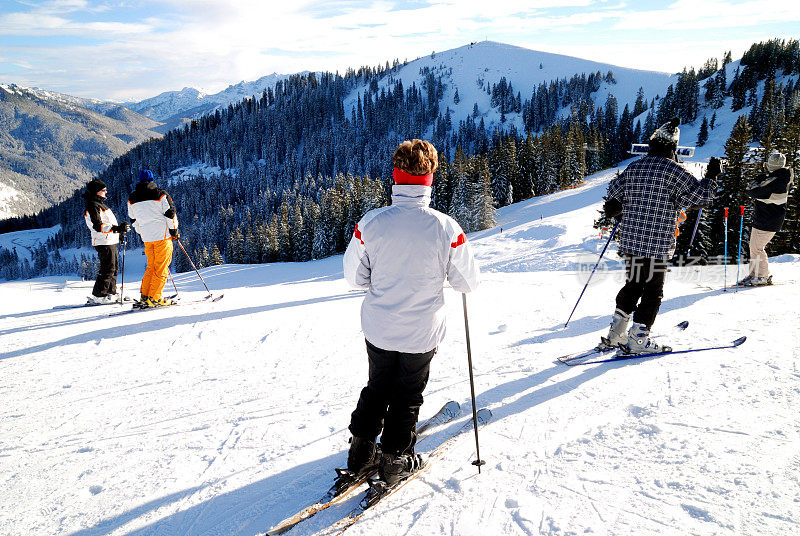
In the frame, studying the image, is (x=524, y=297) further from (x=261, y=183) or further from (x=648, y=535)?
(x=261, y=183)

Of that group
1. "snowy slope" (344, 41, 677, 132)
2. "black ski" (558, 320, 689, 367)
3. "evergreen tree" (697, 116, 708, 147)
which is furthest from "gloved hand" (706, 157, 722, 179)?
"snowy slope" (344, 41, 677, 132)

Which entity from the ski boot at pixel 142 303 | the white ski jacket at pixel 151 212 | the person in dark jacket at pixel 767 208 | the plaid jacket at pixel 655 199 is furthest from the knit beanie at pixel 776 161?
the ski boot at pixel 142 303

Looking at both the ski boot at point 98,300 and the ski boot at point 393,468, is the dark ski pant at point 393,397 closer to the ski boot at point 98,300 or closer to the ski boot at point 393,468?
the ski boot at point 393,468

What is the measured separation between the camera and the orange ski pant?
7449mm

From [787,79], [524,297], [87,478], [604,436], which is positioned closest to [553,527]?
[604,436]

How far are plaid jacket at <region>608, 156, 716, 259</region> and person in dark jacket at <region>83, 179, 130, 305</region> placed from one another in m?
8.80

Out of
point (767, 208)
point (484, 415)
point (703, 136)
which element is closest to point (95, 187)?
point (484, 415)

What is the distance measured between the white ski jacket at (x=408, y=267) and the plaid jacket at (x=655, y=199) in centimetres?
281

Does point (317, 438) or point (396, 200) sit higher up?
point (396, 200)

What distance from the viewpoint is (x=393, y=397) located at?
2.72 metres

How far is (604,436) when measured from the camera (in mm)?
3193

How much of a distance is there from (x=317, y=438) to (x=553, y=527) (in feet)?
6.42

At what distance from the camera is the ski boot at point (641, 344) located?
4582mm

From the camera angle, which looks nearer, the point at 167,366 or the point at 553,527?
the point at 553,527
